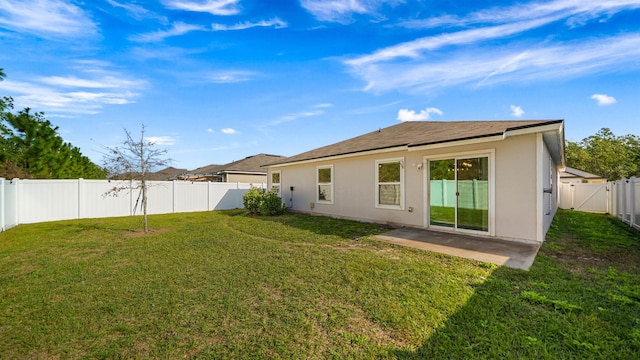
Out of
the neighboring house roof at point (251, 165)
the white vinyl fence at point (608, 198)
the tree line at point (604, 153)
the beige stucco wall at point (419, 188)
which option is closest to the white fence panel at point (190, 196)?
the neighboring house roof at point (251, 165)

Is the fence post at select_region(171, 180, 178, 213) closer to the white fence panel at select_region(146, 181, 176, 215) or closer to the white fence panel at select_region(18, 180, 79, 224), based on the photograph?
the white fence panel at select_region(146, 181, 176, 215)


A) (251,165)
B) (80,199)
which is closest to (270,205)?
(80,199)

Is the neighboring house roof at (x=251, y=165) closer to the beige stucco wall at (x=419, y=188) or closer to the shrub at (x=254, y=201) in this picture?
the shrub at (x=254, y=201)

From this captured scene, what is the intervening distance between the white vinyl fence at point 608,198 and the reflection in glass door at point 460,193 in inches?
227

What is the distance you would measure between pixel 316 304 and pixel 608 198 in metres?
18.1

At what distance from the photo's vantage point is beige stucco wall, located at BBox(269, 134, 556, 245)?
6.11 metres

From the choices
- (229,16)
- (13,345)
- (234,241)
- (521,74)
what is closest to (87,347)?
(13,345)

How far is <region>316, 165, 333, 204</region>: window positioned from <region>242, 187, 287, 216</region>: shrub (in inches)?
82.8

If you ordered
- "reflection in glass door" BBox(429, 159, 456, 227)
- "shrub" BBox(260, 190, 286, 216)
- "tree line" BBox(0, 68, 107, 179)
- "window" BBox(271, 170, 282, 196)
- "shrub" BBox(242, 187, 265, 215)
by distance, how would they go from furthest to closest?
"window" BBox(271, 170, 282, 196) → "tree line" BBox(0, 68, 107, 179) → "shrub" BBox(242, 187, 265, 215) → "shrub" BBox(260, 190, 286, 216) → "reflection in glass door" BBox(429, 159, 456, 227)

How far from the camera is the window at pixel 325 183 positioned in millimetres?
11368

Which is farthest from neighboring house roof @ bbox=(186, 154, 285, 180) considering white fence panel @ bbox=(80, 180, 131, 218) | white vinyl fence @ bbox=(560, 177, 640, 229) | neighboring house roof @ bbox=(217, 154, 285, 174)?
white vinyl fence @ bbox=(560, 177, 640, 229)

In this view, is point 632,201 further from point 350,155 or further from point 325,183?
point 325,183

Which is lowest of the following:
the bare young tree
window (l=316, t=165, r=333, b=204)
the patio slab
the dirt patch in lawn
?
the dirt patch in lawn

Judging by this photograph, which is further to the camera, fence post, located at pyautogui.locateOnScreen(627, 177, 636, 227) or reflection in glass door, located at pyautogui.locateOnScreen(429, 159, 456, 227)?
fence post, located at pyautogui.locateOnScreen(627, 177, 636, 227)
